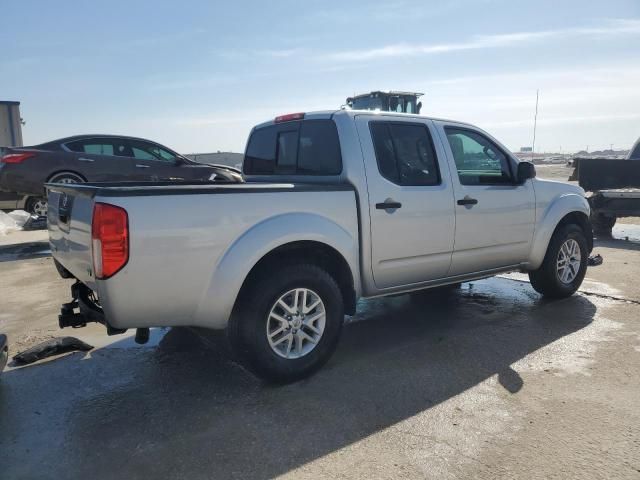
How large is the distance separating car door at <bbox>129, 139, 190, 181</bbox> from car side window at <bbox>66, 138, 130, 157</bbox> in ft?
0.61

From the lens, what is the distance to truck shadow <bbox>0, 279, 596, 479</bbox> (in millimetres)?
2791

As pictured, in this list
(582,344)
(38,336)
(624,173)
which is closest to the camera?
(582,344)

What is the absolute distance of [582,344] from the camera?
4.39 m

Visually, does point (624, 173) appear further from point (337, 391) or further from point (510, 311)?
point (337, 391)

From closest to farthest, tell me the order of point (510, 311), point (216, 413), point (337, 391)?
point (216, 413) → point (337, 391) → point (510, 311)

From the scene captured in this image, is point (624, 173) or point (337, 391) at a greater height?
point (624, 173)

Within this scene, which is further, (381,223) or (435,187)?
(435,187)

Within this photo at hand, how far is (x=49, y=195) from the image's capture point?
13.3 feet

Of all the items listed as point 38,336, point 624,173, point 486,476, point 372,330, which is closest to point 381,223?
point 372,330

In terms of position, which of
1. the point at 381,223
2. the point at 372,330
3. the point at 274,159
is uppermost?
the point at 274,159

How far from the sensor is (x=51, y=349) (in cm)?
429

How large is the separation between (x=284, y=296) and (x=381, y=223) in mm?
1008

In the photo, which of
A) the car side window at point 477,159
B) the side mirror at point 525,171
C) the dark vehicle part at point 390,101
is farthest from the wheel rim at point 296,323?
the dark vehicle part at point 390,101

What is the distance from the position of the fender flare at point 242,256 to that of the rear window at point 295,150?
0.75 meters
